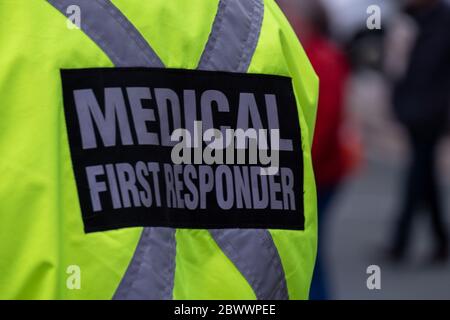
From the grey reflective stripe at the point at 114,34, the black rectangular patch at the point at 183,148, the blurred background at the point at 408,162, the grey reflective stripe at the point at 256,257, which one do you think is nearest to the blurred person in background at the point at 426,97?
the blurred background at the point at 408,162

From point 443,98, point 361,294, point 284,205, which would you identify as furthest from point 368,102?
point 284,205

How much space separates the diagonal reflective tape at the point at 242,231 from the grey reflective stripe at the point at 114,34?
0.14 meters

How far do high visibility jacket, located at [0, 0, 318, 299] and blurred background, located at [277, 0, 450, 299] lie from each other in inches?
79.0

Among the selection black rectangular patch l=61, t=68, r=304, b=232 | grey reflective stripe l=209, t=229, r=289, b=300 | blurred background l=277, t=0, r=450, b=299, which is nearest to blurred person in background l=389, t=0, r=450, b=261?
blurred background l=277, t=0, r=450, b=299

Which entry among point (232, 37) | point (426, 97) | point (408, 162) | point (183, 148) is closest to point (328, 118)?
point (426, 97)

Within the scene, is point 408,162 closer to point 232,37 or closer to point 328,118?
point 328,118

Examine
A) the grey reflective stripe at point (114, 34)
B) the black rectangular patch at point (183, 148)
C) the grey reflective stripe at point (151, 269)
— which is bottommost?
the grey reflective stripe at point (151, 269)

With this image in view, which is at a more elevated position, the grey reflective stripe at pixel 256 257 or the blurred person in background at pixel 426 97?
the blurred person in background at pixel 426 97

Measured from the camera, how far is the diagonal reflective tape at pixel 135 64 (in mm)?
1992

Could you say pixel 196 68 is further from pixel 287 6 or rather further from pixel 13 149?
pixel 287 6

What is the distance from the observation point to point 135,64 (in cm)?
206

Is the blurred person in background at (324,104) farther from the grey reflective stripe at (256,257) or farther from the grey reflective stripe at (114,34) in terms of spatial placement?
the grey reflective stripe at (114,34)

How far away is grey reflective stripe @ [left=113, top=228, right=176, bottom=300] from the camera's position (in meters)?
1.99

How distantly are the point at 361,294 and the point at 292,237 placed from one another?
16.5ft
